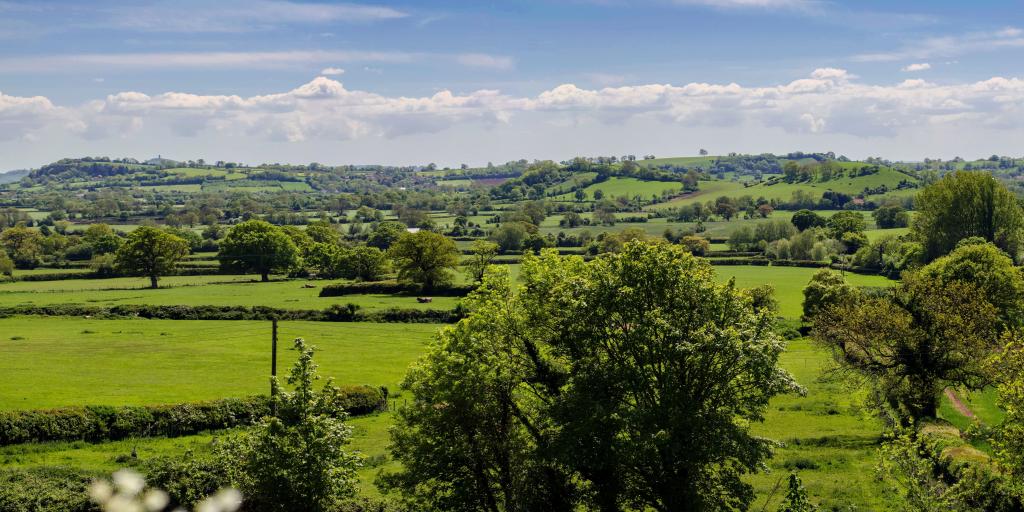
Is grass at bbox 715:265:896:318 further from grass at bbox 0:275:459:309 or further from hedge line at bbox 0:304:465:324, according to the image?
grass at bbox 0:275:459:309

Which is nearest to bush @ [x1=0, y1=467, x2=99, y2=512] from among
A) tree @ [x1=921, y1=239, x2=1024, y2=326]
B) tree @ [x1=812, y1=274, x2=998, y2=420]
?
tree @ [x1=812, y1=274, x2=998, y2=420]

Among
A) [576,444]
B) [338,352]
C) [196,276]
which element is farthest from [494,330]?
[196,276]

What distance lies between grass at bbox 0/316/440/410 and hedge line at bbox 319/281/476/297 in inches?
769

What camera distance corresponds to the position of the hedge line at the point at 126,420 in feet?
155

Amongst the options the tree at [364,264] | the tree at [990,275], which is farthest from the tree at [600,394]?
the tree at [364,264]

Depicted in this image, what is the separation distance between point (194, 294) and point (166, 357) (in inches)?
1742

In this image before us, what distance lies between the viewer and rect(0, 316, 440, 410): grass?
194 ft

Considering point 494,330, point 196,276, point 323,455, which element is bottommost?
point 196,276

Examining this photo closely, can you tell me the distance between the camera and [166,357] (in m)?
73.7

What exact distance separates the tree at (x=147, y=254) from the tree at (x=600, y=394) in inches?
4308

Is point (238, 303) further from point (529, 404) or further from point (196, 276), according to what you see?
point (529, 404)

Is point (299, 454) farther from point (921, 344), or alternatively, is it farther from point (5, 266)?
point (5, 266)

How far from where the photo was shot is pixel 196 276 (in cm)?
14175

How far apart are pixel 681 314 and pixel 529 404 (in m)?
7.67
